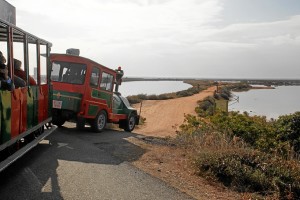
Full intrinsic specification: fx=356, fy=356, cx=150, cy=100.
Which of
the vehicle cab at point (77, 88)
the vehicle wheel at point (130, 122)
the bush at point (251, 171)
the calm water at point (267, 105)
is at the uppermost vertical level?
the vehicle cab at point (77, 88)

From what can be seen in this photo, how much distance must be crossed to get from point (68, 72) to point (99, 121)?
228cm

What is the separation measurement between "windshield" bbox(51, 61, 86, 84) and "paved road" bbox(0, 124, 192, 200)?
131 inches

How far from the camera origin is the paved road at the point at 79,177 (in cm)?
598

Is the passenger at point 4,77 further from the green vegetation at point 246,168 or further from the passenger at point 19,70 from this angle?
the green vegetation at point 246,168

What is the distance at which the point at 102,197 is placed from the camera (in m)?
5.95

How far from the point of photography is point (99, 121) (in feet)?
A: 44.8

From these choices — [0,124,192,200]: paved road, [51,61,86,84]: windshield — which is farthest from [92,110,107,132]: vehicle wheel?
[0,124,192,200]: paved road

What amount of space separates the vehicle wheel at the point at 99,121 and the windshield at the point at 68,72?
1644 millimetres

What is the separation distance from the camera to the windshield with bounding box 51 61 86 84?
1256 centimetres

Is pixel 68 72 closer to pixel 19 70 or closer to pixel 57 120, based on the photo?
pixel 57 120

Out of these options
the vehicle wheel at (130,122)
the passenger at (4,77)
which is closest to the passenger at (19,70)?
the passenger at (4,77)

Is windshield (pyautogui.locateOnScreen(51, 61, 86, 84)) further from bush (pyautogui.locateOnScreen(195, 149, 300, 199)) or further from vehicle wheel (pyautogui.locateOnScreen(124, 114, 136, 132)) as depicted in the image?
bush (pyautogui.locateOnScreen(195, 149, 300, 199))

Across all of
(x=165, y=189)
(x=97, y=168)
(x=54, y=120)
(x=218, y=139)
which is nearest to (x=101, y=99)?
(x=54, y=120)

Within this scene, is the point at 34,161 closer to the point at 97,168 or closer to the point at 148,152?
the point at 97,168
